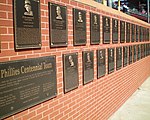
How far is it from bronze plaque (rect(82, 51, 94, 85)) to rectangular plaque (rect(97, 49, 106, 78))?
15.2 inches

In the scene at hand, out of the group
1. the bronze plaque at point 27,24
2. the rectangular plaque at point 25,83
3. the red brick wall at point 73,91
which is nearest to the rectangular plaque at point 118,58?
the red brick wall at point 73,91

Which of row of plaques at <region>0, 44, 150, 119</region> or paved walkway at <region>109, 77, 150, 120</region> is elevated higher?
row of plaques at <region>0, 44, 150, 119</region>

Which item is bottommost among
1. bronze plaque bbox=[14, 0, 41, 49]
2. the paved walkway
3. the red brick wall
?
the paved walkway

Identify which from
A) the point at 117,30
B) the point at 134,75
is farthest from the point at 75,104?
the point at 134,75

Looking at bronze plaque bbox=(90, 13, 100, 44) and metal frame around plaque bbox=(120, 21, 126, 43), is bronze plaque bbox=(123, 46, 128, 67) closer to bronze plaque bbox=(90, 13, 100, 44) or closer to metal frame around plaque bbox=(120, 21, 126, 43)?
metal frame around plaque bbox=(120, 21, 126, 43)

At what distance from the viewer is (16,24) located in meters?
2.92

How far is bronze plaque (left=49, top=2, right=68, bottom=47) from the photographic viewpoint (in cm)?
365

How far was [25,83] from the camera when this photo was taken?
303 cm

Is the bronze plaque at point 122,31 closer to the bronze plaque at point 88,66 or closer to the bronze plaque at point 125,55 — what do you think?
the bronze plaque at point 125,55

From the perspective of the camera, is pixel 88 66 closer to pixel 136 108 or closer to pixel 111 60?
pixel 111 60

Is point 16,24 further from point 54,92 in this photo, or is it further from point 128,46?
point 128,46

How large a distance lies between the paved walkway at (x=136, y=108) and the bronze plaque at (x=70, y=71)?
2325 mm

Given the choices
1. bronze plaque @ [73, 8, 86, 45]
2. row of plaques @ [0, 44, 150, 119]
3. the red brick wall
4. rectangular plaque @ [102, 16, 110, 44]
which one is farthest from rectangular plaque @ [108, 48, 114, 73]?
bronze plaque @ [73, 8, 86, 45]

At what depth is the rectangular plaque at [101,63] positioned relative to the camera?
218 inches
